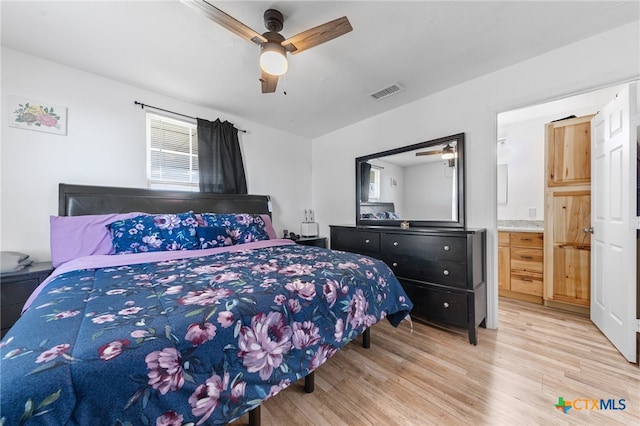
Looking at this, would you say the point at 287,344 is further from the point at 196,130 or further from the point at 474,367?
the point at 196,130

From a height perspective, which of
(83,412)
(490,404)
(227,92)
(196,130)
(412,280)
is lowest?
(490,404)

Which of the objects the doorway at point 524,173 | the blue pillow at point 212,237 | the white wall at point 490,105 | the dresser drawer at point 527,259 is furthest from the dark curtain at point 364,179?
the dresser drawer at point 527,259

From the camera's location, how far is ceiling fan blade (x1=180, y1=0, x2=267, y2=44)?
131 cm

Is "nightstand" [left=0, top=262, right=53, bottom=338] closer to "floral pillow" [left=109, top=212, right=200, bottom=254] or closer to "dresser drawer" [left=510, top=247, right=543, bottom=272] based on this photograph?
"floral pillow" [left=109, top=212, right=200, bottom=254]

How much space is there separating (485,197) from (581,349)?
1.43 metres

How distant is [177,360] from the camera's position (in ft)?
2.68

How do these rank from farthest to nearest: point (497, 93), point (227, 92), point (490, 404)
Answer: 1. point (227, 92)
2. point (497, 93)
3. point (490, 404)

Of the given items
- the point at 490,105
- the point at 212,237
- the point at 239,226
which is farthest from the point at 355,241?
the point at 490,105

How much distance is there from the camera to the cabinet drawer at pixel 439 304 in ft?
7.02

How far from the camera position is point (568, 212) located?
9.05 feet

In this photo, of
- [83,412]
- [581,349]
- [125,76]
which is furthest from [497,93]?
[125,76]

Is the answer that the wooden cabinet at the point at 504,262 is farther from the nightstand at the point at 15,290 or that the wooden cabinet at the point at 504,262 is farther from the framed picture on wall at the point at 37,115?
the framed picture on wall at the point at 37,115

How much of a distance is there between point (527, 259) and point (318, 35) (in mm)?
3505

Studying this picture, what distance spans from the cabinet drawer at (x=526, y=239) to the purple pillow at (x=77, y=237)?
14.7ft
